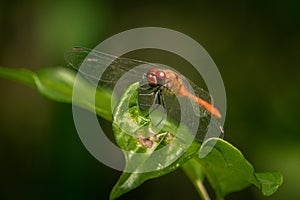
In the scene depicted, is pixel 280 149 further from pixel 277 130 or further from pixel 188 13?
pixel 188 13

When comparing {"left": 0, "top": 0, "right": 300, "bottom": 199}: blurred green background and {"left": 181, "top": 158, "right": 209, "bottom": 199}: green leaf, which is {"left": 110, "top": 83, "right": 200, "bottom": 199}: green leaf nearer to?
{"left": 181, "top": 158, "right": 209, "bottom": 199}: green leaf

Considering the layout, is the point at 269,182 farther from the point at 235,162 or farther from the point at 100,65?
the point at 100,65

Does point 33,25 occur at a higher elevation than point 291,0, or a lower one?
lower

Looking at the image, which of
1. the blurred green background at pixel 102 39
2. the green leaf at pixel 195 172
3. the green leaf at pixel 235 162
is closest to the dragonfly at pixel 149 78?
the green leaf at pixel 235 162

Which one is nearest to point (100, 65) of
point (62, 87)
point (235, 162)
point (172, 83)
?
point (62, 87)

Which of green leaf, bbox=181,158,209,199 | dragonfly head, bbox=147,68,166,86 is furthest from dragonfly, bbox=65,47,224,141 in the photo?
green leaf, bbox=181,158,209,199

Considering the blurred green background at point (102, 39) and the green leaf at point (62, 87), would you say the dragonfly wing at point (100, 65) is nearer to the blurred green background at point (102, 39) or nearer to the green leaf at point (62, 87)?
the green leaf at point (62, 87)

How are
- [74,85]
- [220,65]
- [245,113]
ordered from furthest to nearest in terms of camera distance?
1. [220,65]
2. [245,113]
3. [74,85]

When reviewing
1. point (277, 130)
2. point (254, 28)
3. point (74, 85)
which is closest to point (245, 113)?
point (277, 130)
